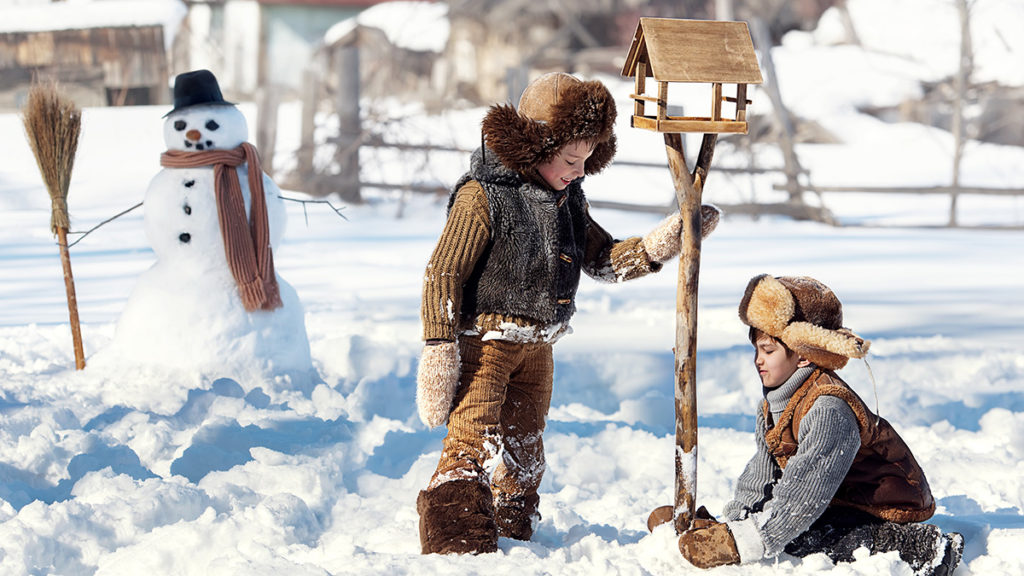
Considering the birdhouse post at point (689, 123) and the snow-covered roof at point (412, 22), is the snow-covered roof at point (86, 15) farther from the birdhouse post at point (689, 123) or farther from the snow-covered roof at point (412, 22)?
the birdhouse post at point (689, 123)

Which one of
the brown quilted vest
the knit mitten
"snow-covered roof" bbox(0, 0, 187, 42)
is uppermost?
"snow-covered roof" bbox(0, 0, 187, 42)

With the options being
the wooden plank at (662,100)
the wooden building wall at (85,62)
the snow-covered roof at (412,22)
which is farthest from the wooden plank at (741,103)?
the snow-covered roof at (412,22)

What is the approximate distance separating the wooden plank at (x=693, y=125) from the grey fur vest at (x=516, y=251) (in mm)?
382

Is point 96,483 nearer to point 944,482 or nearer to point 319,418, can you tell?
point 319,418

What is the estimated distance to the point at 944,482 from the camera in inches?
142

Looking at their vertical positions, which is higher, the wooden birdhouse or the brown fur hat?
the wooden birdhouse

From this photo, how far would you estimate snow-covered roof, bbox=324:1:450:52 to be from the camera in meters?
19.2

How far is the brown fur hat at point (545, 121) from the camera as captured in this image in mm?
2719

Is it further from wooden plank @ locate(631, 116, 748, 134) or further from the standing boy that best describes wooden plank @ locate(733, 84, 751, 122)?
the standing boy

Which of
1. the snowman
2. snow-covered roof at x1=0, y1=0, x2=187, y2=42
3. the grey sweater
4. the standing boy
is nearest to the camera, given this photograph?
the grey sweater

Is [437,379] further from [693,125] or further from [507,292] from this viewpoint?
[693,125]

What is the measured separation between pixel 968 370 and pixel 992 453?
1.14m

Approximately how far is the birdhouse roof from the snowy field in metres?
1.17

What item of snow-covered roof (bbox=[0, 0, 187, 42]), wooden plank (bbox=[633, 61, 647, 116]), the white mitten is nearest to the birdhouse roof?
wooden plank (bbox=[633, 61, 647, 116])
